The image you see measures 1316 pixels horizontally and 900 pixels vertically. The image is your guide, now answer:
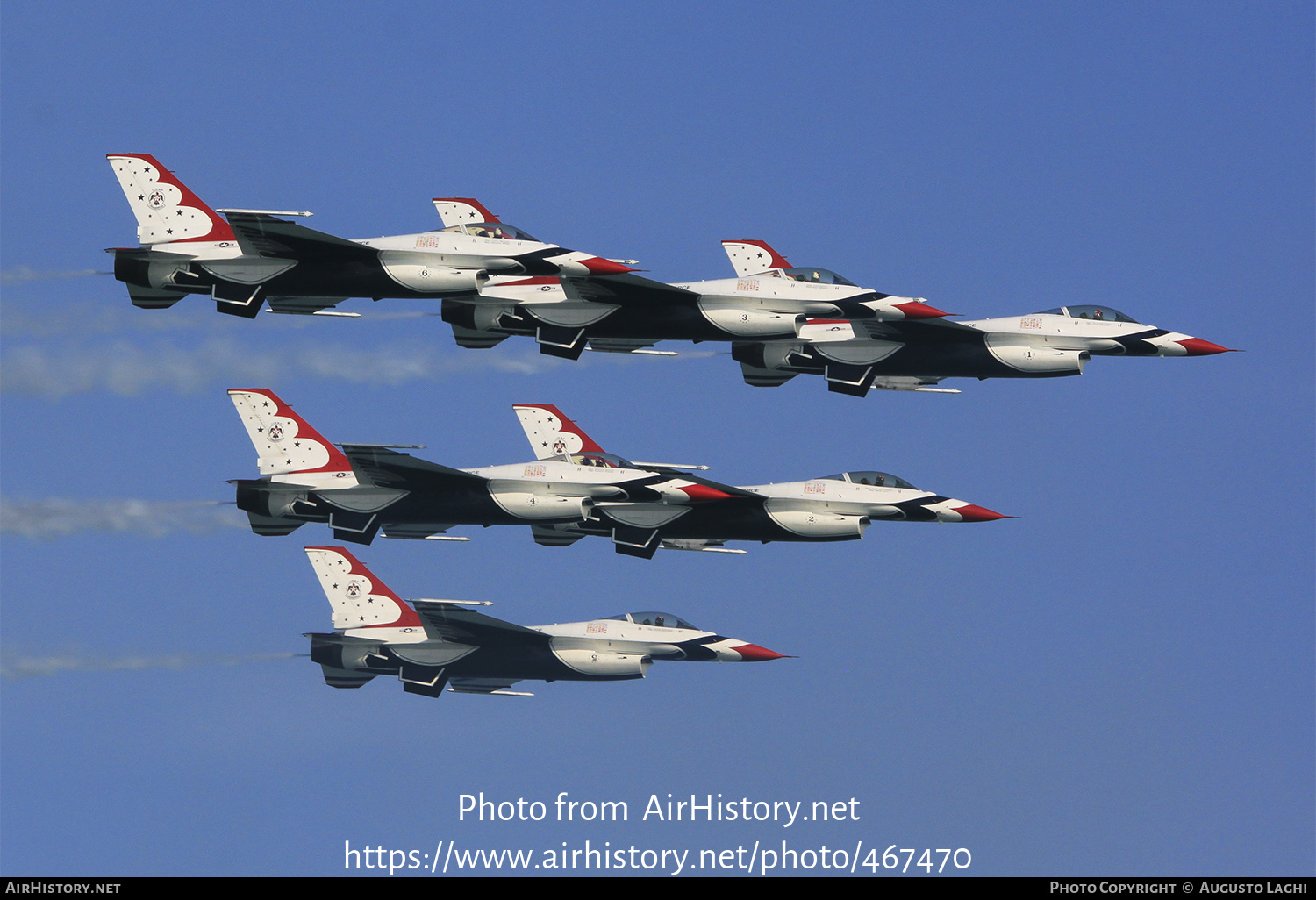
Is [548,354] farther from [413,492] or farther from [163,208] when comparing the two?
[163,208]

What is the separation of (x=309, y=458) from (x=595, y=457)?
971 cm

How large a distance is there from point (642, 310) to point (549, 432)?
1151 centimetres

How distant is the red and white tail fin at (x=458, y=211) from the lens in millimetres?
78062

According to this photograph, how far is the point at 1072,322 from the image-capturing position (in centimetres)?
7744

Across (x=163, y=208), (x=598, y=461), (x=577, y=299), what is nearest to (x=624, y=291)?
(x=577, y=299)

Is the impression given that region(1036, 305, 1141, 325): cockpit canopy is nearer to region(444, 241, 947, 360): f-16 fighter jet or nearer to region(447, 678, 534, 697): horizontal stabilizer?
region(444, 241, 947, 360): f-16 fighter jet

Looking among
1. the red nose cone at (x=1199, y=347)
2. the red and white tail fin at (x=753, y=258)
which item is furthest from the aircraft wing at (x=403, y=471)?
the red nose cone at (x=1199, y=347)

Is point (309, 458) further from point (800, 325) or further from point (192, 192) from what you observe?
point (800, 325)

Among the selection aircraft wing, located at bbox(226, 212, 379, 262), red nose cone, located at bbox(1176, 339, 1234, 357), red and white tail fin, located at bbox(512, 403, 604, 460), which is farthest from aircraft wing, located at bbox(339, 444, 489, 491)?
red nose cone, located at bbox(1176, 339, 1234, 357)

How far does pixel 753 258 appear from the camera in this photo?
79812mm

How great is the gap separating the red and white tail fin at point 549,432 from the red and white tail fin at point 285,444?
29.6 ft

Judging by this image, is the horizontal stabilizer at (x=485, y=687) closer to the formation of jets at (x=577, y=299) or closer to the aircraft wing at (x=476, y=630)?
the aircraft wing at (x=476, y=630)
